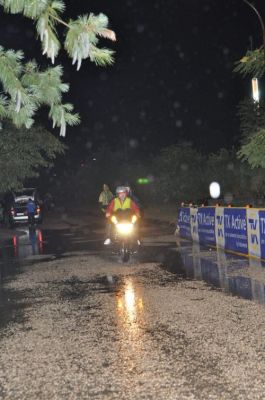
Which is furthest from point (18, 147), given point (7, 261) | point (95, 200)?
point (95, 200)

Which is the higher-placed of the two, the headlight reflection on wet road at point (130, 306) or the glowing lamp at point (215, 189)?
the glowing lamp at point (215, 189)

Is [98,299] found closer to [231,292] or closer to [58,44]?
[231,292]

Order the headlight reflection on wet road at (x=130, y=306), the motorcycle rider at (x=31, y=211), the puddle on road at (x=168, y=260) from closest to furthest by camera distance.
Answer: the headlight reflection on wet road at (x=130, y=306)
the puddle on road at (x=168, y=260)
the motorcycle rider at (x=31, y=211)

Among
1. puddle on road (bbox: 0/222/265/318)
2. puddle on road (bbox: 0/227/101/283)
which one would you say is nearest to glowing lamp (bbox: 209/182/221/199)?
puddle on road (bbox: 0/227/101/283)

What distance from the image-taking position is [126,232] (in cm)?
1342

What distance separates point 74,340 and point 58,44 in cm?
348

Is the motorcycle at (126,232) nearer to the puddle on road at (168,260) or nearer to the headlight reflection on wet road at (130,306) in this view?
the puddle on road at (168,260)

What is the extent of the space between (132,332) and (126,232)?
262 inches

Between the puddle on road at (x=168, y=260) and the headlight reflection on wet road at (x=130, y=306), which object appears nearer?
the headlight reflection on wet road at (x=130, y=306)

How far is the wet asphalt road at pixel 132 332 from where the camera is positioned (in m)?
5.05

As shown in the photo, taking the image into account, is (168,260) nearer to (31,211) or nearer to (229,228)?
(229,228)

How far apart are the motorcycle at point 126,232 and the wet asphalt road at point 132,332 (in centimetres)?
73

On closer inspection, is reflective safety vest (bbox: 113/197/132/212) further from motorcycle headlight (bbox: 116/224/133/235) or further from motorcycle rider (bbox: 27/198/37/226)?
motorcycle rider (bbox: 27/198/37/226)

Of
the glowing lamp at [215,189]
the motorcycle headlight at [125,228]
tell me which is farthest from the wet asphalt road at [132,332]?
the glowing lamp at [215,189]
